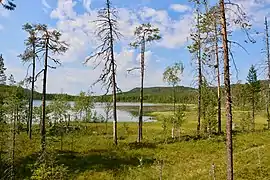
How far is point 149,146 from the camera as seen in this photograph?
3319cm

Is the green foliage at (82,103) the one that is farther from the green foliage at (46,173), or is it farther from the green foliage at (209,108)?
the green foliage at (46,173)

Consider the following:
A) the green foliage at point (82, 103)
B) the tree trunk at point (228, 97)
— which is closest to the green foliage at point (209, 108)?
the tree trunk at point (228, 97)

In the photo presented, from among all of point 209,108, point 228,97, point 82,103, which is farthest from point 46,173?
point 82,103

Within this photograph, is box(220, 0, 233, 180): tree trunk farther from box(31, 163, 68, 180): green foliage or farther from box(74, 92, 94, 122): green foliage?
box(74, 92, 94, 122): green foliage

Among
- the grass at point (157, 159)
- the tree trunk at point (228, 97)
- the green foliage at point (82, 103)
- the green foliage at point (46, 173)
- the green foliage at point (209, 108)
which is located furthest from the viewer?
the green foliage at point (82, 103)

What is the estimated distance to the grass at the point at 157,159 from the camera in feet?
68.5

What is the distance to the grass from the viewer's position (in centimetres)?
2088

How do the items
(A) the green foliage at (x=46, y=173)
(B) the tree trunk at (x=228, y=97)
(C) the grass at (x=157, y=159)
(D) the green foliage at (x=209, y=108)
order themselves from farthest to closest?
(D) the green foliage at (x=209, y=108), (C) the grass at (x=157, y=159), (A) the green foliage at (x=46, y=173), (B) the tree trunk at (x=228, y=97)

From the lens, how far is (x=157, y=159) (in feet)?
88.3

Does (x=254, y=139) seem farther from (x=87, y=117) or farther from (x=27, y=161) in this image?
(x=87, y=117)

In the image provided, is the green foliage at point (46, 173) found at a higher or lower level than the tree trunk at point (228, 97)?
→ lower

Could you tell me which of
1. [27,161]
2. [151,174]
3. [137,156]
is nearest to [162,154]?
[137,156]

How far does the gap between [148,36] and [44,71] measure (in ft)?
42.9

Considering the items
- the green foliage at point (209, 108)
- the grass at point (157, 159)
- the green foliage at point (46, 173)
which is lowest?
the grass at point (157, 159)
